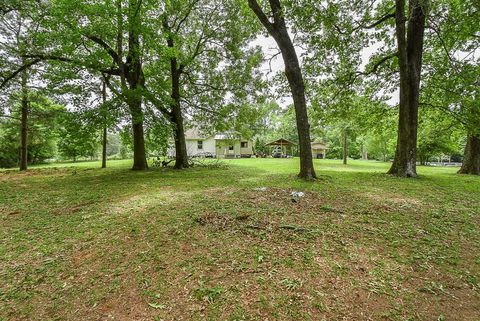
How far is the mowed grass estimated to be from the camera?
2.21m

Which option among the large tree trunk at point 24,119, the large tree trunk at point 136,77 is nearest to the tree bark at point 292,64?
the large tree trunk at point 136,77

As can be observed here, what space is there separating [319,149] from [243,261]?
44279mm

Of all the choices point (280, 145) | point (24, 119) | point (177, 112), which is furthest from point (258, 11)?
point (280, 145)

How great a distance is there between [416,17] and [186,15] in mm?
10618

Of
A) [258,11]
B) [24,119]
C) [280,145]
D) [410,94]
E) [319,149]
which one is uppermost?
[258,11]

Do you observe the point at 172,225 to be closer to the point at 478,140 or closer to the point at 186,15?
the point at 186,15

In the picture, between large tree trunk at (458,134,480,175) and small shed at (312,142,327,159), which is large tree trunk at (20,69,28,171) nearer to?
large tree trunk at (458,134,480,175)

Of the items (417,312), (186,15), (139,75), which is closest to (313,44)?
(186,15)

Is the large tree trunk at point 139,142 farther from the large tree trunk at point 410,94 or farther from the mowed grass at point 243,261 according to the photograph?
the large tree trunk at point 410,94

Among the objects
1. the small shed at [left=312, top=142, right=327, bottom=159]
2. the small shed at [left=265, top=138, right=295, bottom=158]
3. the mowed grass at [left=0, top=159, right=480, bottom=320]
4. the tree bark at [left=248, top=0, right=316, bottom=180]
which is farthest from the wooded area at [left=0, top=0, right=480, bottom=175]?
the small shed at [left=312, top=142, right=327, bottom=159]

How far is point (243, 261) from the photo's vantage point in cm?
287

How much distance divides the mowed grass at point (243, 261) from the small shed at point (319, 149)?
38.9 meters

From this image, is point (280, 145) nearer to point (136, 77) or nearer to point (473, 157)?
point (473, 157)

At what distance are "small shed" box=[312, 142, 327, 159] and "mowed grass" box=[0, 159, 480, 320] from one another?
38.9 meters
